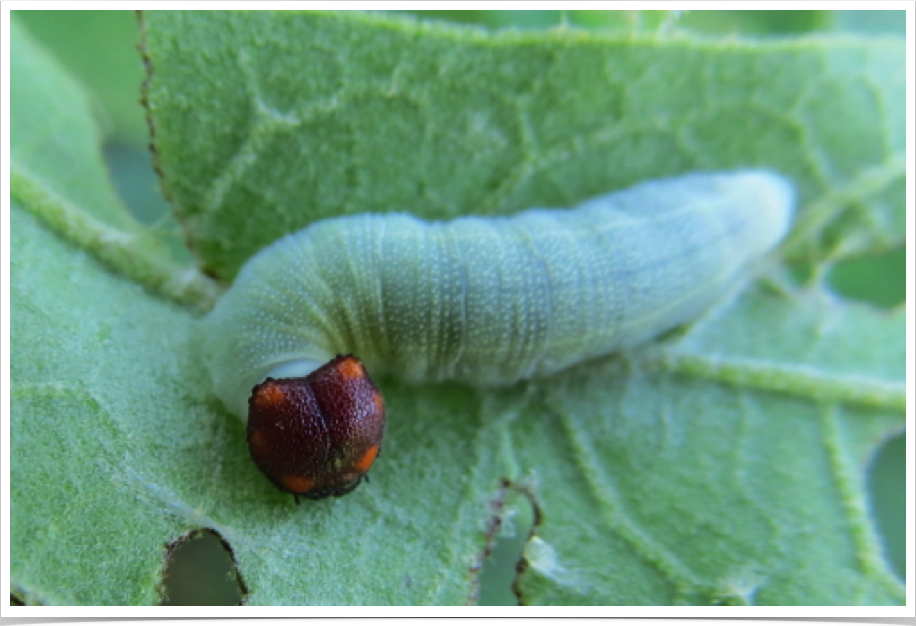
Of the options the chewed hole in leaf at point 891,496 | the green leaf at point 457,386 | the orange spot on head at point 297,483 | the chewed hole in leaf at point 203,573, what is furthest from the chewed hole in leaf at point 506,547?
the chewed hole in leaf at point 891,496

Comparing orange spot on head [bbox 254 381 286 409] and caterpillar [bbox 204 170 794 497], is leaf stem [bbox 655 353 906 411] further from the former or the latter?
orange spot on head [bbox 254 381 286 409]

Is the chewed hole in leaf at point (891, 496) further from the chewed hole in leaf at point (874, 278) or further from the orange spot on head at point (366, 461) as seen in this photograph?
the orange spot on head at point (366, 461)

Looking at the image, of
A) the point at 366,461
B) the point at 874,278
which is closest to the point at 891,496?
the point at 874,278

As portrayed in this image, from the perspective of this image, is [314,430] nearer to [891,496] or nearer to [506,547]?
[506,547]

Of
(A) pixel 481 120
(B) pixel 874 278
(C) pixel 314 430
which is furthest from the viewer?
(B) pixel 874 278

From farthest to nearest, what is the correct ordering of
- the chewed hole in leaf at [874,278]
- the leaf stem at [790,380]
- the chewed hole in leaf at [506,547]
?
1. the chewed hole in leaf at [874,278]
2. the leaf stem at [790,380]
3. the chewed hole in leaf at [506,547]

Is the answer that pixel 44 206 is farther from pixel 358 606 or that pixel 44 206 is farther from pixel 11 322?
pixel 358 606
